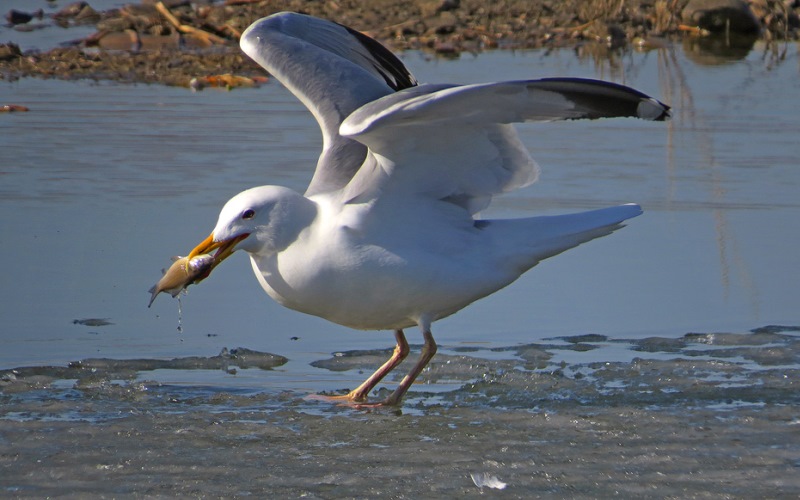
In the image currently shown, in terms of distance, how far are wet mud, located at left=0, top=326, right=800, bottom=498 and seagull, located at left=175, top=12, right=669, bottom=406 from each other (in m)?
0.39

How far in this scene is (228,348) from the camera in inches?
247

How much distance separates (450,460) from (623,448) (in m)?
0.62

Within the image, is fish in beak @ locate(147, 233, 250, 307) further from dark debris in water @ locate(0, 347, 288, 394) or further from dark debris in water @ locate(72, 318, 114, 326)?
dark debris in water @ locate(72, 318, 114, 326)

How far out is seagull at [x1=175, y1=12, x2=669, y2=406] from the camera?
17.8 feet

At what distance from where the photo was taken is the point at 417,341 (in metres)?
6.74

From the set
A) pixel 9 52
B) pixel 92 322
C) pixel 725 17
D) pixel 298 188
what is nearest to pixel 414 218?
pixel 92 322

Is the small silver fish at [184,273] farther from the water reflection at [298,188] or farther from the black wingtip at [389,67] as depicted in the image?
the black wingtip at [389,67]

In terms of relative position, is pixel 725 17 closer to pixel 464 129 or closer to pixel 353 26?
pixel 353 26

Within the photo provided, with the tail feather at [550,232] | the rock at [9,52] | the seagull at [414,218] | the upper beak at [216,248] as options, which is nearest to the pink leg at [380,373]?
the seagull at [414,218]

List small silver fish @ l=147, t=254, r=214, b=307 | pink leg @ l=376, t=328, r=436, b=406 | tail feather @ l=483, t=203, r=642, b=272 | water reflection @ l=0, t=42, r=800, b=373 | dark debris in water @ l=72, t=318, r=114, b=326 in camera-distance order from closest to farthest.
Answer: small silver fish @ l=147, t=254, r=214, b=307, pink leg @ l=376, t=328, r=436, b=406, tail feather @ l=483, t=203, r=642, b=272, dark debris in water @ l=72, t=318, r=114, b=326, water reflection @ l=0, t=42, r=800, b=373

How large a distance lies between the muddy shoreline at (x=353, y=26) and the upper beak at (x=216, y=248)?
25.8 ft

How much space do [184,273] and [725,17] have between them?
41.0ft

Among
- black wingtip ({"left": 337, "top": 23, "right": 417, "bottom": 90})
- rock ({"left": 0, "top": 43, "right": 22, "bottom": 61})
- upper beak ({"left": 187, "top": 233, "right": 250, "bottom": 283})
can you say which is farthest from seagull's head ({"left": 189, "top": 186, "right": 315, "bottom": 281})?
rock ({"left": 0, "top": 43, "right": 22, "bottom": 61})

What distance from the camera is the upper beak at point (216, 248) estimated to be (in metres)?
5.65
